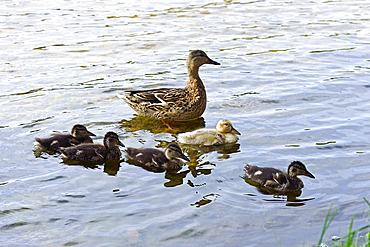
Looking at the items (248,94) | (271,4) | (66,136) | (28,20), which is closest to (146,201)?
(66,136)

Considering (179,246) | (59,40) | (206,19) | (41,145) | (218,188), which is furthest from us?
(206,19)

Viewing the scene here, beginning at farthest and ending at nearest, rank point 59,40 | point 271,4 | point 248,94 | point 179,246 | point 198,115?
point 271,4
point 59,40
point 248,94
point 198,115
point 179,246

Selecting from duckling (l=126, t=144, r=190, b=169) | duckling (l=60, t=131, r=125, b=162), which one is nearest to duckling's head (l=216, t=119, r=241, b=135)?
duckling (l=126, t=144, r=190, b=169)

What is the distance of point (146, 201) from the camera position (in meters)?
6.39

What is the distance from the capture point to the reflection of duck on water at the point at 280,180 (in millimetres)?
6637

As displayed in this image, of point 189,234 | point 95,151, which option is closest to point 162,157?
point 95,151

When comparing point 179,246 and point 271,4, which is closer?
point 179,246

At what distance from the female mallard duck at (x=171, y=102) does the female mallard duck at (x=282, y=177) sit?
323 centimetres

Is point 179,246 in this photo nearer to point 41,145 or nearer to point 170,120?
point 41,145

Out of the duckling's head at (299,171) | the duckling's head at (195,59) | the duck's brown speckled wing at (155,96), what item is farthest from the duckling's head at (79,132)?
the duckling's head at (299,171)

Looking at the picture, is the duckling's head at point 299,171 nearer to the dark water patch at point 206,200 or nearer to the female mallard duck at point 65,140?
the dark water patch at point 206,200

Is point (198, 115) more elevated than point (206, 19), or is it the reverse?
point (206, 19)

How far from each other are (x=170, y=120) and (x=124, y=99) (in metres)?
1.07

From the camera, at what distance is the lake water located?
19.3 ft
